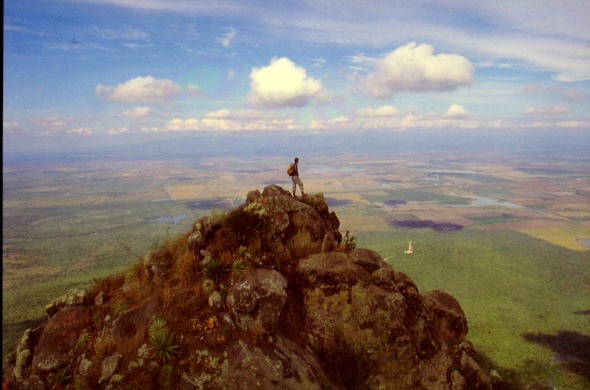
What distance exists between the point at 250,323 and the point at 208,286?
230cm

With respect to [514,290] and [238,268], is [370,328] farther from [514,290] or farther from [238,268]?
[514,290]

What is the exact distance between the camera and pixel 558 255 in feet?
279

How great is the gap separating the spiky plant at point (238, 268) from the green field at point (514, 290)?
79.0 ft

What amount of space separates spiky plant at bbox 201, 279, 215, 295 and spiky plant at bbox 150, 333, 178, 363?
2132mm

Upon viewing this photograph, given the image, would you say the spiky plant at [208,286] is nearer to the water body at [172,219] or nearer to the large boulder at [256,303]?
the large boulder at [256,303]

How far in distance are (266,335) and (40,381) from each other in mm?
8037

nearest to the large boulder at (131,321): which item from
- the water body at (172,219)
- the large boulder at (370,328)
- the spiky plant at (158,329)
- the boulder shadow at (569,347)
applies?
the spiky plant at (158,329)

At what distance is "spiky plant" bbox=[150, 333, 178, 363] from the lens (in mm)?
11992

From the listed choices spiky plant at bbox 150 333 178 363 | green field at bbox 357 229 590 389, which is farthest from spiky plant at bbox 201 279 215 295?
green field at bbox 357 229 590 389

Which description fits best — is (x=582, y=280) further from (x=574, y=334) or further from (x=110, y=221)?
(x=110, y=221)

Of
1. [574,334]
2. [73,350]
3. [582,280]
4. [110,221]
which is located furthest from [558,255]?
[110,221]

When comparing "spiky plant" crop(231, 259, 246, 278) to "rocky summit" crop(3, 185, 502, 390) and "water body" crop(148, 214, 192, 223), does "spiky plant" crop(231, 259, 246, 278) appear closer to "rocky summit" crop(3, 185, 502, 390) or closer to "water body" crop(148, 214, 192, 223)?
"rocky summit" crop(3, 185, 502, 390)

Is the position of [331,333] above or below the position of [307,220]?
below

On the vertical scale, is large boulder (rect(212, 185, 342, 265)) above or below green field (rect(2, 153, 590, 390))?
above
